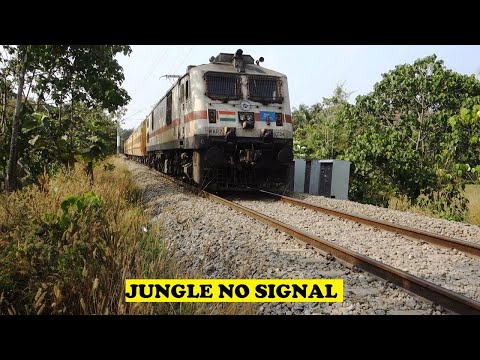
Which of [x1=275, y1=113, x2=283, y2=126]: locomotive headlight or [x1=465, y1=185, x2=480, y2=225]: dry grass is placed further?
[x1=465, y1=185, x2=480, y2=225]: dry grass

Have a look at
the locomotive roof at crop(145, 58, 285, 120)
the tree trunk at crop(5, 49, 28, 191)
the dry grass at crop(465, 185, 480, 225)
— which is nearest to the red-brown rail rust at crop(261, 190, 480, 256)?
the locomotive roof at crop(145, 58, 285, 120)

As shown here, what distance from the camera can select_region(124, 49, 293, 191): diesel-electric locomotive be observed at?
8219mm

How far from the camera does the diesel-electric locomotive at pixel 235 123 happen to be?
8.22 meters

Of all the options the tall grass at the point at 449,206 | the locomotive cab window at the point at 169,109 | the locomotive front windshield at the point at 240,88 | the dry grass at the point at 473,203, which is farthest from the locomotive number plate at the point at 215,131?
the dry grass at the point at 473,203

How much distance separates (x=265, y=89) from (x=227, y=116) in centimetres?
123

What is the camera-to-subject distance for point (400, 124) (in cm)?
1242

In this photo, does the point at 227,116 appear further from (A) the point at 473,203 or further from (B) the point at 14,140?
(A) the point at 473,203

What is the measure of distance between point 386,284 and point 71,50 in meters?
5.34

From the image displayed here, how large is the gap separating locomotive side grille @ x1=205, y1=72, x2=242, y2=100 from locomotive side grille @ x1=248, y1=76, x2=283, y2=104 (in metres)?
0.30

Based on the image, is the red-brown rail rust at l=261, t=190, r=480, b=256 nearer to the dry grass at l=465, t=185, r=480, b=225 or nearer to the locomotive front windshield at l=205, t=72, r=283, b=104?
the locomotive front windshield at l=205, t=72, r=283, b=104

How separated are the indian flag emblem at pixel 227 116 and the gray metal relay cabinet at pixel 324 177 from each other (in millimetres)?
4268

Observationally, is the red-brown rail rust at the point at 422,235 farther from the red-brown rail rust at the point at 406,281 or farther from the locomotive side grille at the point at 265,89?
the locomotive side grille at the point at 265,89

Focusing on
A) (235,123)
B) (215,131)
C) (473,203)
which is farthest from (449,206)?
(215,131)
